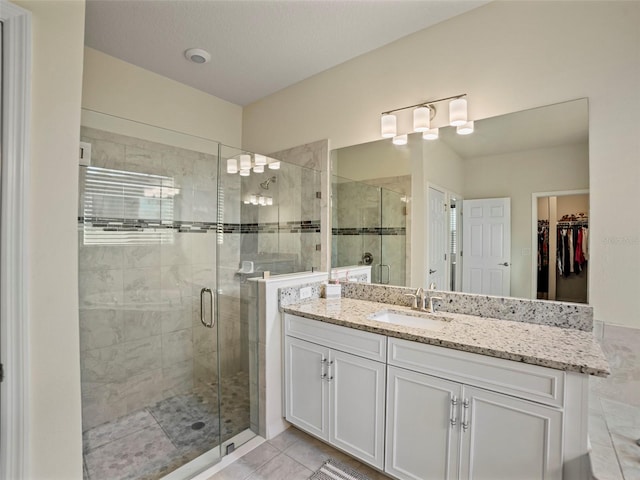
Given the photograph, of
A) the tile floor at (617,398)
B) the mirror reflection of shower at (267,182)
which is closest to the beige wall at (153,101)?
the mirror reflection of shower at (267,182)

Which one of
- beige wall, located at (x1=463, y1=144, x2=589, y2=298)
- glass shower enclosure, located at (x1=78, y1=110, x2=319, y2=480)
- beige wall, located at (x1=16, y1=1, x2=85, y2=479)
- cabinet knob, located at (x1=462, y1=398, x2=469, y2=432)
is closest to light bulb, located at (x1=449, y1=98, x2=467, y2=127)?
beige wall, located at (x1=463, y1=144, x2=589, y2=298)

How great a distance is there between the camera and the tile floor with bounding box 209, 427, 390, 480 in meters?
1.78

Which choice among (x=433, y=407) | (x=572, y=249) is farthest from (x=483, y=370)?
(x=572, y=249)

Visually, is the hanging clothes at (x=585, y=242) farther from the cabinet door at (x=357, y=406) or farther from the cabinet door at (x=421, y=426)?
the cabinet door at (x=357, y=406)

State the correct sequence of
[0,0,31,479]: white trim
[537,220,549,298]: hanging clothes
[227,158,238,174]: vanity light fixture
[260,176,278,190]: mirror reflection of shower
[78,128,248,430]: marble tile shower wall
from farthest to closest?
[260,176,278,190]: mirror reflection of shower < [227,158,238,174]: vanity light fixture < [78,128,248,430]: marble tile shower wall < [537,220,549,298]: hanging clothes < [0,0,31,479]: white trim

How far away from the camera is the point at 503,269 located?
185cm

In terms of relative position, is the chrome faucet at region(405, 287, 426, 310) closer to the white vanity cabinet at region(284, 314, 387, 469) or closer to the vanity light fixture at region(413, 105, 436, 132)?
the white vanity cabinet at region(284, 314, 387, 469)

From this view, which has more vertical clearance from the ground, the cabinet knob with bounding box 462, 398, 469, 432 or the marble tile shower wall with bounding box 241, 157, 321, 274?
the marble tile shower wall with bounding box 241, 157, 321, 274

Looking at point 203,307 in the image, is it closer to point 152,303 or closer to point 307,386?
point 152,303

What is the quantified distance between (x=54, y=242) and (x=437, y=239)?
2.05 m

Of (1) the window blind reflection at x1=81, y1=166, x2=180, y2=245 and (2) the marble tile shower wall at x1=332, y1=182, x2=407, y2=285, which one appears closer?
(1) the window blind reflection at x1=81, y1=166, x2=180, y2=245

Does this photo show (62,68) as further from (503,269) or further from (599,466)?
(599,466)

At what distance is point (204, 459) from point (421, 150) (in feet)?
8.00

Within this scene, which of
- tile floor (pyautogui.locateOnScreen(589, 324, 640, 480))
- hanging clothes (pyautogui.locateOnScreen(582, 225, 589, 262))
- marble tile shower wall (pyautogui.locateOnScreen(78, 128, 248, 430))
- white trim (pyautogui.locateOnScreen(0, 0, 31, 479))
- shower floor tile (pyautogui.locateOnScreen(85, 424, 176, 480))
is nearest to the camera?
white trim (pyautogui.locateOnScreen(0, 0, 31, 479))
